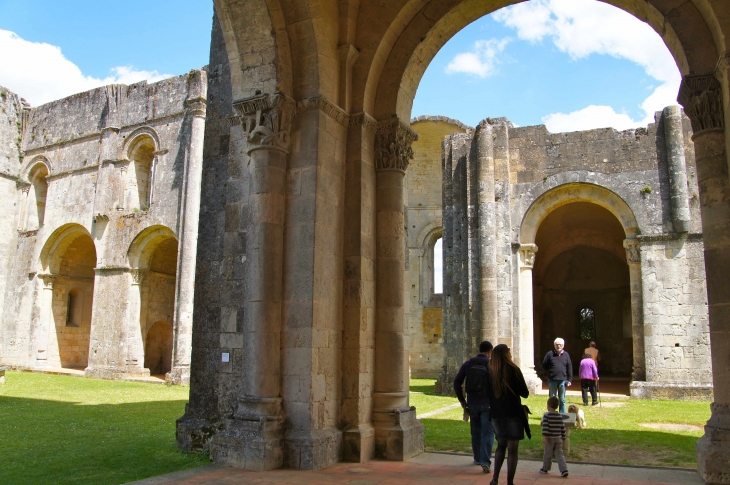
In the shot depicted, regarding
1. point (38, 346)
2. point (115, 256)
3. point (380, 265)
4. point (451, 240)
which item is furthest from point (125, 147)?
point (380, 265)

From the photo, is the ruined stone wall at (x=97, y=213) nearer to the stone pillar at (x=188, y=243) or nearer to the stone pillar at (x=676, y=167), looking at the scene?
the stone pillar at (x=188, y=243)

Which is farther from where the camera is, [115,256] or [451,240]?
[115,256]

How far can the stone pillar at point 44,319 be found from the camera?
2550 centimetres

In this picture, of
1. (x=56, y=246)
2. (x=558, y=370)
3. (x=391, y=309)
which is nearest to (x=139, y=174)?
(x=56, y=246)

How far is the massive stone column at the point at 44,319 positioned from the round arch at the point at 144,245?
5300 mm

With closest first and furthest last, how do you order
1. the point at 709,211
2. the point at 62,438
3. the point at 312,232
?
the point at 709,211 < the point at 312,232 < the point at 62,438

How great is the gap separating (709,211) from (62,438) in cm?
902

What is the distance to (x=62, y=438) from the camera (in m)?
9.01

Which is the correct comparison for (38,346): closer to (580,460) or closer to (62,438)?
(62,438)

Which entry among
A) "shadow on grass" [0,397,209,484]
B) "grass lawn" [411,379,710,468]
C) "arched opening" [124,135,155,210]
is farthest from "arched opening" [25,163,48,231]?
"grass lawn" [411,379,710,468]

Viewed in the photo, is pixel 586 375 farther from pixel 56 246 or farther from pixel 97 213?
pixel 56 246

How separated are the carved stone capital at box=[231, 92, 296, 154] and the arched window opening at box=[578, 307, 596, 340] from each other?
23.0 meters

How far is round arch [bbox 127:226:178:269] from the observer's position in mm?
23312

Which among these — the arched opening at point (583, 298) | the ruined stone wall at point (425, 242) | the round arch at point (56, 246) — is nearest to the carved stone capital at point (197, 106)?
the round arch at point (56, 246)
